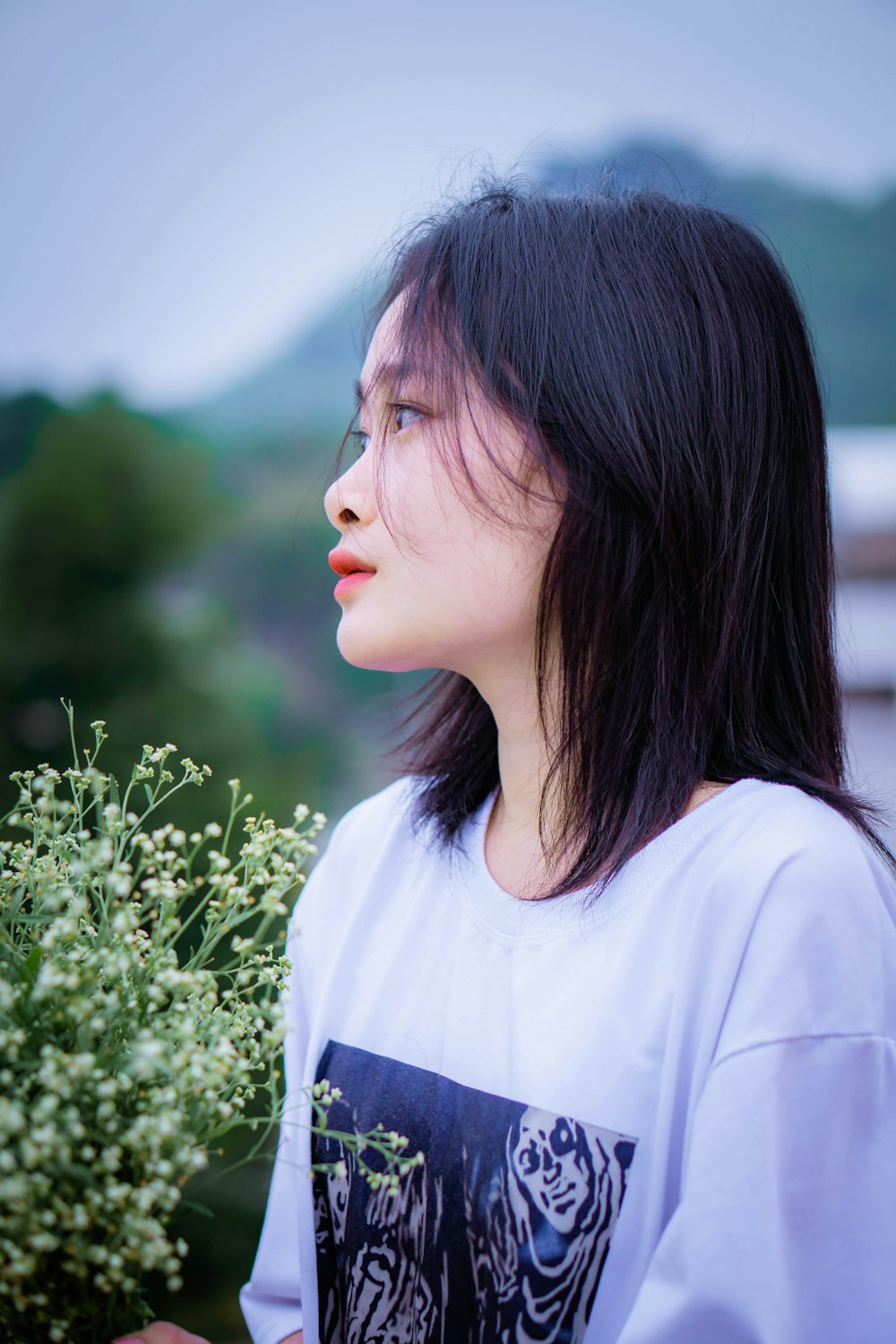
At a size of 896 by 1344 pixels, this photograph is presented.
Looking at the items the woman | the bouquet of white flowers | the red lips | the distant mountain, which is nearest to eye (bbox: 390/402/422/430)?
the woman

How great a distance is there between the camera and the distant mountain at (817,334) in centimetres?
595

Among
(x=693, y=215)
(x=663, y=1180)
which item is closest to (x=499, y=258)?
(x=693, y=215)

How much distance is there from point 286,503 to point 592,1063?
13.2 feet

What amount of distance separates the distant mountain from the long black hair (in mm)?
4439

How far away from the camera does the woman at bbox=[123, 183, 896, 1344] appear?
800 millimetres

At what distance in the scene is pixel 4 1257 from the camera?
630 mm

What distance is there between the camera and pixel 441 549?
3.40 feet

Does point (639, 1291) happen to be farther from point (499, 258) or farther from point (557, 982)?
point (499, 258)

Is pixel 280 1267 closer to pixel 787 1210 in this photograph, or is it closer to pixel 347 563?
pixel 787 1210

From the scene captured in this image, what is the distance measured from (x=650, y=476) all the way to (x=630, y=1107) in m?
0.66

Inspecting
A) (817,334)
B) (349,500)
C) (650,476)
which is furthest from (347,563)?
(817,334)

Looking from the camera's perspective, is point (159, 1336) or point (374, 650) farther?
point (374, 650)

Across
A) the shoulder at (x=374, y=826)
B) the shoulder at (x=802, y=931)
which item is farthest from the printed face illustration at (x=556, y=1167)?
the shoulder at (x=374, y=826)

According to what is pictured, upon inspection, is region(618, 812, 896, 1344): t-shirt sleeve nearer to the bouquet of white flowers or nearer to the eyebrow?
the bouquet of white flowers
